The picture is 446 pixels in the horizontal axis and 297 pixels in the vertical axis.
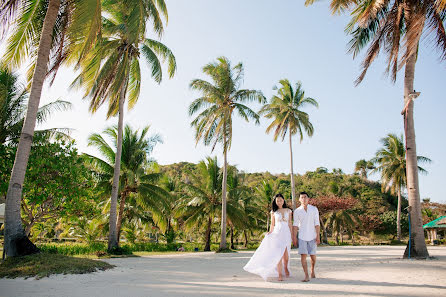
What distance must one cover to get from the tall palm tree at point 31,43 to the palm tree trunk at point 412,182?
10514 mm

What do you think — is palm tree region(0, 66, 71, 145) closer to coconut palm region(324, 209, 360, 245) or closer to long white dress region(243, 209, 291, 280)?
long white dress region(243, 209, 291, 280)

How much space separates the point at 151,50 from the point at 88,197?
26.5ft

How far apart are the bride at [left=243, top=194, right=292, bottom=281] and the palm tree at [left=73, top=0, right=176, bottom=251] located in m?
9.07

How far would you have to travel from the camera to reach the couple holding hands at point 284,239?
6.02m

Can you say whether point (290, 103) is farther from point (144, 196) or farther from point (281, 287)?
point (281, 287)

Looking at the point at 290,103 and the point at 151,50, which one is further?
the point at 290,103

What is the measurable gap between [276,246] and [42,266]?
4.94 metres

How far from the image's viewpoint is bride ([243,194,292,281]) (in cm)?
609

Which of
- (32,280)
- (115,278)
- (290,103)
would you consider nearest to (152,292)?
(115,278)

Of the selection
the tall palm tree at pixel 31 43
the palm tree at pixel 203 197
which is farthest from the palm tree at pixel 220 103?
the tall palm tree at pixel 31 43

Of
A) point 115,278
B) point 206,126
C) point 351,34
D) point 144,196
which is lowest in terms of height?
point 115,278

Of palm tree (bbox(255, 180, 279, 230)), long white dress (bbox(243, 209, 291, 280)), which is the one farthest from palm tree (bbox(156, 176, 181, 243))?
long white dress (bbox(243, 209, 291, 280))

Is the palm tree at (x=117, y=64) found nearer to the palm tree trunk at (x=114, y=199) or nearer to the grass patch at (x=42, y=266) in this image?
the palm tree trunk at (x=114, y=199)

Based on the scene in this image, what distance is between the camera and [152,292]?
4840 millimetres
